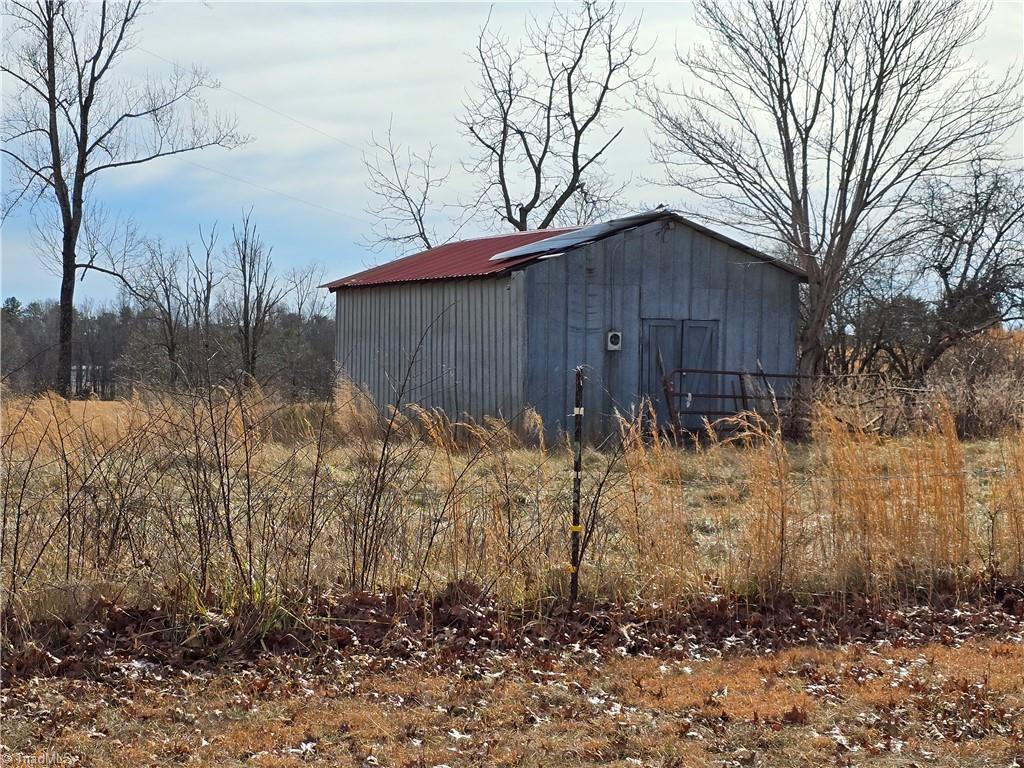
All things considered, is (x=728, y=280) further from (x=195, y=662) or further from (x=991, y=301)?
(x=195, y=662)

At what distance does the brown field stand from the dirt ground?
18 millimetres

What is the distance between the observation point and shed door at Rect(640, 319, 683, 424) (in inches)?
710

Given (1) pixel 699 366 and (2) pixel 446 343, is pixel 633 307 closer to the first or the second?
(1) pixel 699 366

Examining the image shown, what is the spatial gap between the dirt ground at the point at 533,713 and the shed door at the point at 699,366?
1176 centimetres

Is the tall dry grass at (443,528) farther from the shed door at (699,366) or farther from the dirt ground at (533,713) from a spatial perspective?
the shed door at (699,366)

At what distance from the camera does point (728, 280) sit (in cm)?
1900

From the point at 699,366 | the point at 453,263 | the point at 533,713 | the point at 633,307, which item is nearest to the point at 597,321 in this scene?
the point at 633,307

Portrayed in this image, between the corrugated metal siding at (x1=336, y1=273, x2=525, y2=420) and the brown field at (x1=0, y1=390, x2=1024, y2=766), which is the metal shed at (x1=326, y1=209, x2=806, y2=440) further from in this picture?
the brown field at (x1=0, y1=390, x2=1024, y2=766)

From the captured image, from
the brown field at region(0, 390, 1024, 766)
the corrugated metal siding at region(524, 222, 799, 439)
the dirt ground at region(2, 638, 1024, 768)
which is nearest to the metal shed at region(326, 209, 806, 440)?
the corrugated metal siding at region(524, 222, 799, 439)

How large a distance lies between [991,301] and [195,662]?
21.2 meters

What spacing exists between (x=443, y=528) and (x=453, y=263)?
42.6ft

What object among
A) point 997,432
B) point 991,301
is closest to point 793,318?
point 997,432

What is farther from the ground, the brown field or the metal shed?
the metal shed

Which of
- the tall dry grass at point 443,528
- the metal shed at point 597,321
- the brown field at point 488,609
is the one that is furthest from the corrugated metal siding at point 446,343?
the brown field at point 488,609
